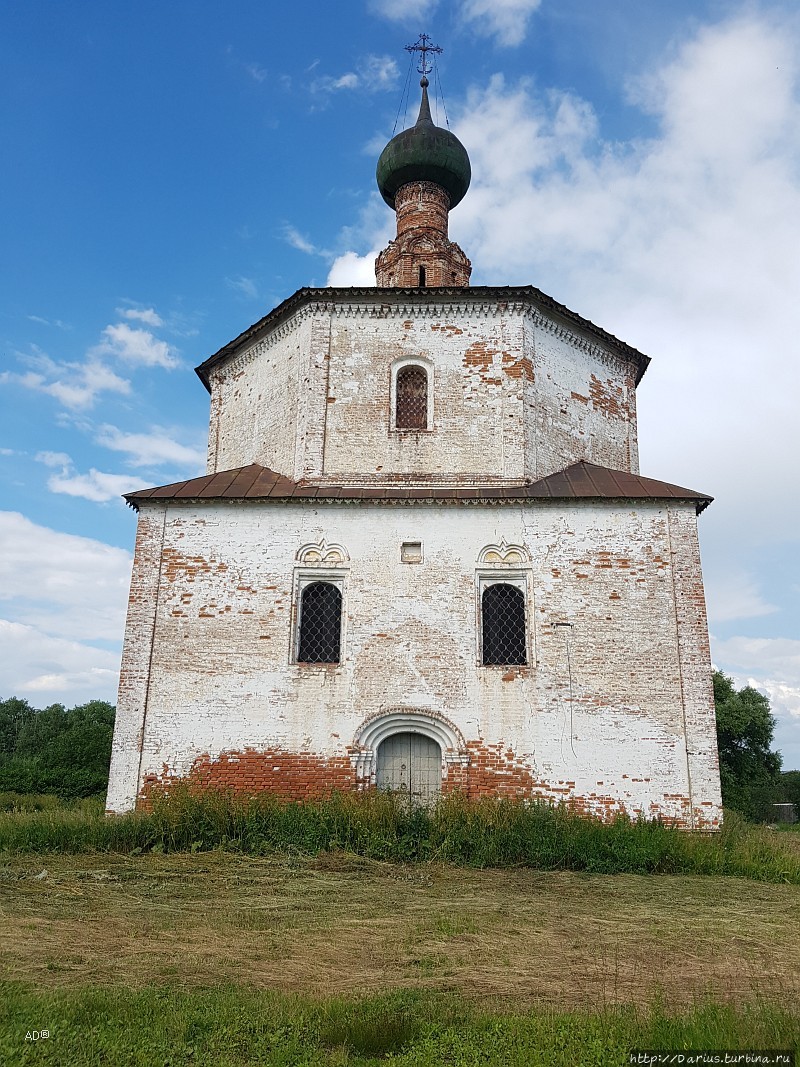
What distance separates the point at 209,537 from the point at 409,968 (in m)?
8.21

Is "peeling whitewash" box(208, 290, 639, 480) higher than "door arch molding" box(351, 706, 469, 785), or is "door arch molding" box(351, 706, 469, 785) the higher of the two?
"peeling whitewash" box(208, 290, 639, 480)

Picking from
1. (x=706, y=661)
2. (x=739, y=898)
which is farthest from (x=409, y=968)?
(x=706, y=661)

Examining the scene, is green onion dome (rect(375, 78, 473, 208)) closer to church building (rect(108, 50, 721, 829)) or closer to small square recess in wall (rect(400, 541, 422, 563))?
church building (rect(108, 50, 721, 829))

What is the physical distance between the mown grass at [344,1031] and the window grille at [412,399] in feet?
33.2

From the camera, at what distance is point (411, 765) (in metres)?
11.7

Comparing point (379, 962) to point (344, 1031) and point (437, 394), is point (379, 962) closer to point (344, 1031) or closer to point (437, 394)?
point (344, 1031)

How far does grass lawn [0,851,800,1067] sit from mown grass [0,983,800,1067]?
0.04ft

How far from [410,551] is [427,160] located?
34.6 feet

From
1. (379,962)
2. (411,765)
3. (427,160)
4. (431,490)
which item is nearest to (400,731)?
(411,765)

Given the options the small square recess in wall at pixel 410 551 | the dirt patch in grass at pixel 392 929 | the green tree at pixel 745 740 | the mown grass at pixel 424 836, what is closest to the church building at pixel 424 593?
the small square recess in wall at pixel 410 551

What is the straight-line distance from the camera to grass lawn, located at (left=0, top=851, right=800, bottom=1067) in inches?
Answer: 166

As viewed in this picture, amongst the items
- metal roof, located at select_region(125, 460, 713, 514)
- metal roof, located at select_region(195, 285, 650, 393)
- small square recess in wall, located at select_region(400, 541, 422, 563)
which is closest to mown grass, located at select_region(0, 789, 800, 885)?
small square recess in wall, located at select_region(400, 541, 422, 563)

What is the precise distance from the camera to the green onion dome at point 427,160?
18.2 m

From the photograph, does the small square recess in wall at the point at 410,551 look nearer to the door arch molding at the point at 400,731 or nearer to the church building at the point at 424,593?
the church building at the point at 424,593
